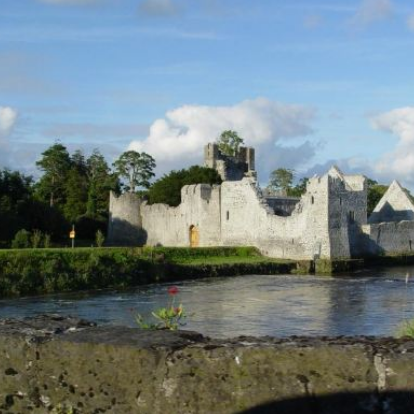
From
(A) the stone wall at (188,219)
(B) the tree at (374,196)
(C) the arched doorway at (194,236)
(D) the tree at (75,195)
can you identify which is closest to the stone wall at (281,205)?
(A) the stone wall at (188,219)

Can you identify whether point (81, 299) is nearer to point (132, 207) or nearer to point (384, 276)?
point (384, 276)

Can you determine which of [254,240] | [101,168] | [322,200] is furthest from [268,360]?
[101,168]

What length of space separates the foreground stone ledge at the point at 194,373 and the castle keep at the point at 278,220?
3709 centimetres

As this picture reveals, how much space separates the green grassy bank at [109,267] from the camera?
28.8m

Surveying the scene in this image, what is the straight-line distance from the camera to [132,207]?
196ft

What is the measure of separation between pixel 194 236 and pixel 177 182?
526 inches

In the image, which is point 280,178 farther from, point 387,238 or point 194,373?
point 194,373

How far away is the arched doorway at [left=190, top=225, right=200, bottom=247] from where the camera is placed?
171ft

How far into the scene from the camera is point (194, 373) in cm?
510

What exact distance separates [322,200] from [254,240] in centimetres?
586

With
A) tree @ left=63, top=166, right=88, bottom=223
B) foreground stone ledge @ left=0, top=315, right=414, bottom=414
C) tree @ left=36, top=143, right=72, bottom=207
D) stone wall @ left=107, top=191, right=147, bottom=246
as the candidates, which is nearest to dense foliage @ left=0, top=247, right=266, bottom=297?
stone wall @ left=107, top=191, right=147, bottom=246

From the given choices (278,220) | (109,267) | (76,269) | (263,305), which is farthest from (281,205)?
(263,305)

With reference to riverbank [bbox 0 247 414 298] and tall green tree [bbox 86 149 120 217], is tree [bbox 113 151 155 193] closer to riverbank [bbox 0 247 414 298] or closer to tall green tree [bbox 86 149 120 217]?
tall green tree [bbox 86 149 120 217]

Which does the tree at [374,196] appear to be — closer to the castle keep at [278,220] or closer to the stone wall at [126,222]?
the castle keep at [278,220]
